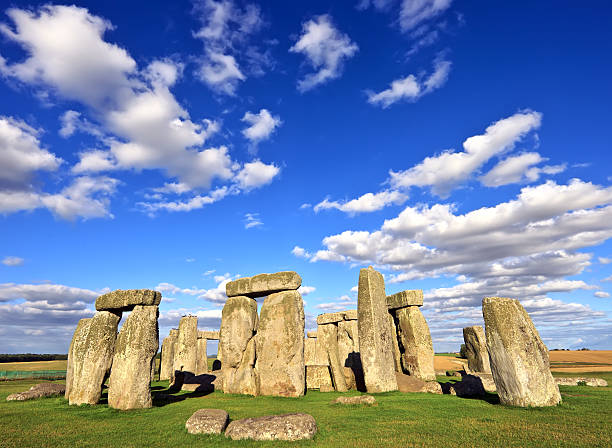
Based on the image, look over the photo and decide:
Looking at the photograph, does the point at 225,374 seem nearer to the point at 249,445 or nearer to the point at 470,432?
the point at 249,445

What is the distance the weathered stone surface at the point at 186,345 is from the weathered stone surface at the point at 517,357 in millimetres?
18088

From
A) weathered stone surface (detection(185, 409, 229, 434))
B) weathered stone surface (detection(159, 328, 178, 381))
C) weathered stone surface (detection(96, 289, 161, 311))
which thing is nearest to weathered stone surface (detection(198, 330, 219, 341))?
weathered stone surface (detection(159, 328, 178, 381))

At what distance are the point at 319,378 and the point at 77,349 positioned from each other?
9085 millimetres

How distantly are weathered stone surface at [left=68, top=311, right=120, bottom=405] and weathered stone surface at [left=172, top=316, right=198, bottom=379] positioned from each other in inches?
460

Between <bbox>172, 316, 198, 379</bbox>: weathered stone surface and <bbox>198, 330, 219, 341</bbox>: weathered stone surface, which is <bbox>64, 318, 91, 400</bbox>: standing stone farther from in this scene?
<bbox>198, 330, 219, 341</bbox>: weathered stone surface

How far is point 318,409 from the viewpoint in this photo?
370 inches

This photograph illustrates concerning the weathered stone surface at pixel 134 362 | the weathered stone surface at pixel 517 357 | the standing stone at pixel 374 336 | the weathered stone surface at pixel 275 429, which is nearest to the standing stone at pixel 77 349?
the weathered stone surface at pixel 134 362

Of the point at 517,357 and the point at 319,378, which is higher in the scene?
the point at 517,357

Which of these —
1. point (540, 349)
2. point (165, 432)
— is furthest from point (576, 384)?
point (165, 432)

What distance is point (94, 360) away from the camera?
412 inches

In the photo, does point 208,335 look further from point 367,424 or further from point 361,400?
point 367,424

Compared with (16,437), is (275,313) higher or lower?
higher

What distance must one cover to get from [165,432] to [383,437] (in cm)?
425

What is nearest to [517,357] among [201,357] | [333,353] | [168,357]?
[333,353]
